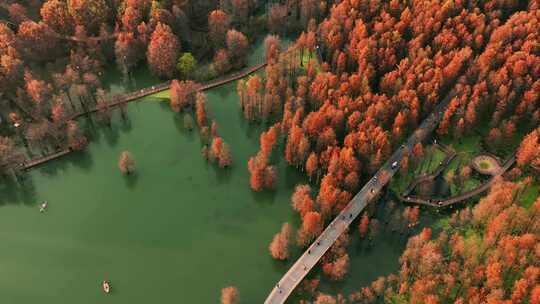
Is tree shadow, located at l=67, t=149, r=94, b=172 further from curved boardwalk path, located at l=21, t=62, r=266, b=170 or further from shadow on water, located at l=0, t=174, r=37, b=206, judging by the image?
curved boardwalk path, located at l=21, t=62, r=266, b=170

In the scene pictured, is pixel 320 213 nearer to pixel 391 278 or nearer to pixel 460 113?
pixel 391 278

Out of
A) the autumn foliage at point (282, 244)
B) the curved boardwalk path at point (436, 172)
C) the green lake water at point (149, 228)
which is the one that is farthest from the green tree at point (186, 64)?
the curved boardwalk path at point (436, 172)

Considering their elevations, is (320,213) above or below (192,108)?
below

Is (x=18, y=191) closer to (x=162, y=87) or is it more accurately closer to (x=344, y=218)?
(x=162, y=87)

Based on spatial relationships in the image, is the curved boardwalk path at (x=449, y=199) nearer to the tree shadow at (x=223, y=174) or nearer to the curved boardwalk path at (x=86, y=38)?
the tree shadow at (x=223, y=174)

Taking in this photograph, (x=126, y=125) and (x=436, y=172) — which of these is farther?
(x=126, y=125)

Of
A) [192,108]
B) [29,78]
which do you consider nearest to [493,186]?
[192,108]

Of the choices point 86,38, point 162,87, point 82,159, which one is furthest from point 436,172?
point 86,38
